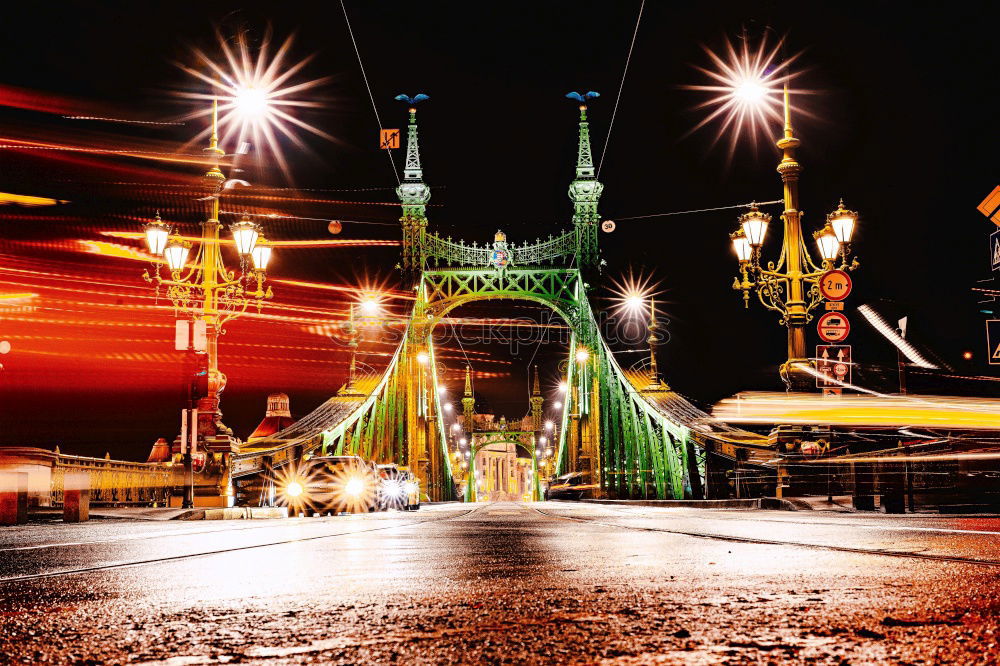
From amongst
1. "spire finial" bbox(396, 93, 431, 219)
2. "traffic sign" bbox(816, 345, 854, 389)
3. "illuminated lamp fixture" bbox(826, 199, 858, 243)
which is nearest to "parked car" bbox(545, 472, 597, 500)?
"spire finial" bbox(396, 93, 431, 219)

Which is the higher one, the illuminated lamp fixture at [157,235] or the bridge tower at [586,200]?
the bridge tower at [586,200]

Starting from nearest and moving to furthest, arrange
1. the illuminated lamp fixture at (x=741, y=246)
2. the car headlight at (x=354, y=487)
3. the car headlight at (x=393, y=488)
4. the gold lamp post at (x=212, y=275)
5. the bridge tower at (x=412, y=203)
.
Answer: the gold lamp post at (x=212, y=275)
the illuminated lamp fixture at (x=741, y=246)
the car headlight at (x=354, y=487)
the car headlight at (x=393, y=488)
the bridge tower at (x=412, y=203)

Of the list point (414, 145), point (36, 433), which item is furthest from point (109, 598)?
point (414, 145)

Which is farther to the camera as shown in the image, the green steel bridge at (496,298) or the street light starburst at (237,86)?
the green steel bridge at (496,298)

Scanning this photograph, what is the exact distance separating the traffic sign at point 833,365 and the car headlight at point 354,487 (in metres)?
9.02

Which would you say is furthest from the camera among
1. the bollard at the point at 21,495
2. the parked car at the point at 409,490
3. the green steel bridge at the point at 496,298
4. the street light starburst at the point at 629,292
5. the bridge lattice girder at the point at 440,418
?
the street light starburst at the point at 629,292

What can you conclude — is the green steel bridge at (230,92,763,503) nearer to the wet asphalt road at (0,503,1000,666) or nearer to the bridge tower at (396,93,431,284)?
the bridge tower at (396,93,431,284)

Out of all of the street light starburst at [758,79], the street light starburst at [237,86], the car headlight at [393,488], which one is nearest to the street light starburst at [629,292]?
the car headlight at [393,488]

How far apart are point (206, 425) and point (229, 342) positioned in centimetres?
2739

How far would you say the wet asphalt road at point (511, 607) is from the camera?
173 cm

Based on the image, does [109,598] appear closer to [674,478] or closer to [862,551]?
[862,551]

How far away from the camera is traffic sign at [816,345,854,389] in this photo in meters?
14.1

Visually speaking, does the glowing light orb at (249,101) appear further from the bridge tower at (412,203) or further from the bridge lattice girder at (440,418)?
the bridge tower at (412,203)

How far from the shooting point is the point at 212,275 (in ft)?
45.2
